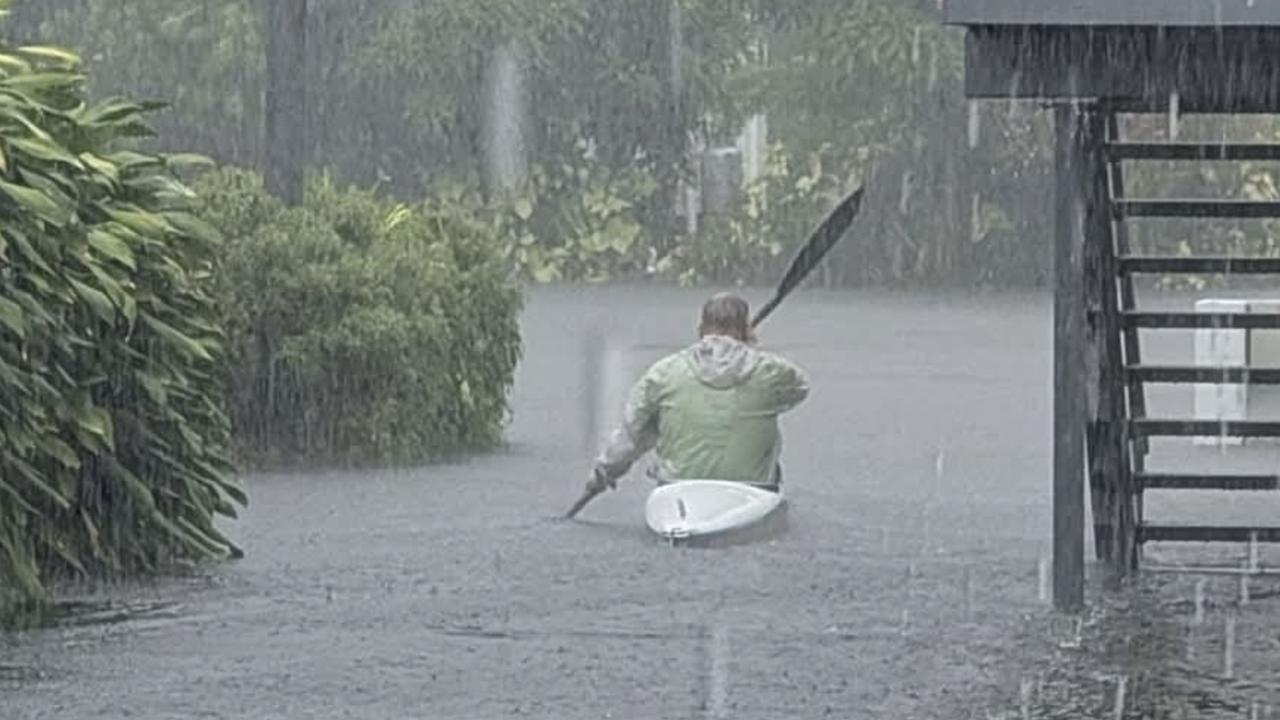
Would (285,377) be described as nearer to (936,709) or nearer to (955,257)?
(936,709)

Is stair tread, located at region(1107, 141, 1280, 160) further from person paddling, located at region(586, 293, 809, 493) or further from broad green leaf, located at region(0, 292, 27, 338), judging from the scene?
broad green leaf, located at region(0, 292, 27, 338)

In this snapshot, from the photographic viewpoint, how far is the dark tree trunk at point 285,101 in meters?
16.8

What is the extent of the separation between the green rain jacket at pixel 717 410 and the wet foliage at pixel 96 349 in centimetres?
199

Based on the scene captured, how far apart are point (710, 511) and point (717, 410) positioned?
528mm

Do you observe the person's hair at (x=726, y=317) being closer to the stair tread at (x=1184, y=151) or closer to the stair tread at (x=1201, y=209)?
the stair tread at (x=1201, y=209)

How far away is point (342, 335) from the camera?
51.2 feet

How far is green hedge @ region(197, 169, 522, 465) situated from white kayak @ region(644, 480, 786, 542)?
293cm

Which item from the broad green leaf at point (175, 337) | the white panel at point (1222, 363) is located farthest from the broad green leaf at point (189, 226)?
the white panel at point (1222, 363)

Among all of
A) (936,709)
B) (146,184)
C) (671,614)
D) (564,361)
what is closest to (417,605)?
(671,614)

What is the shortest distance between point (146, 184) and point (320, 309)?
4126 mm

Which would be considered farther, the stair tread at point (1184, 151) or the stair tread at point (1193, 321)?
the stair tread at point (1193, 321)

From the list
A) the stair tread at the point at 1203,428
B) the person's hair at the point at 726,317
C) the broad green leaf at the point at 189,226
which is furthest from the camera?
the person's hair at the point at 726,317

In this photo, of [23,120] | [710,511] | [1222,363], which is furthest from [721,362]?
[1222,363]

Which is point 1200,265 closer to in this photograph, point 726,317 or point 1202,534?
point 1202,534
